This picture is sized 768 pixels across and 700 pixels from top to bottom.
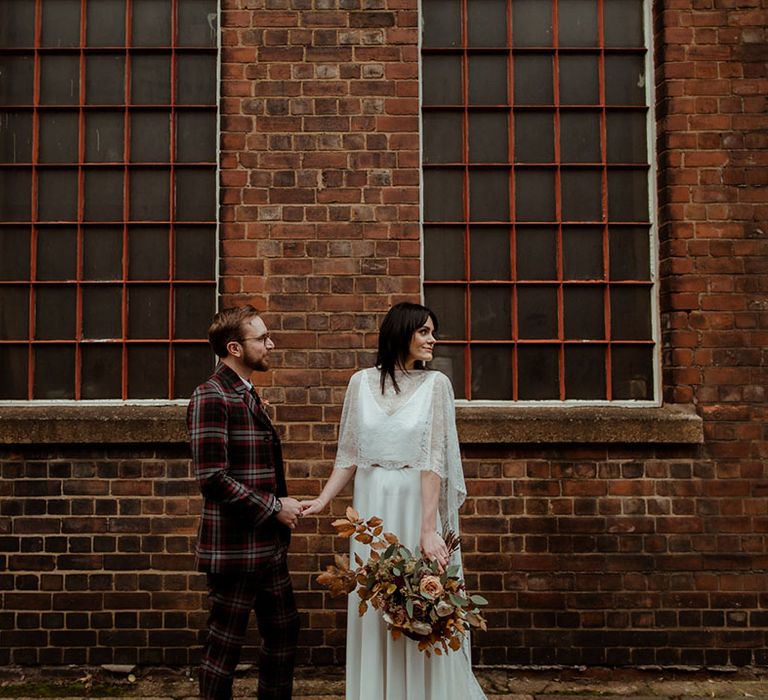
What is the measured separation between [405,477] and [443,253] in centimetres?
203

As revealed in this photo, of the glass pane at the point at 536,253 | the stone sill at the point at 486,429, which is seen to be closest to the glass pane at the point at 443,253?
the glass pane at the point at 536,253

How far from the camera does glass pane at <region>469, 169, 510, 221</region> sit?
5.18m

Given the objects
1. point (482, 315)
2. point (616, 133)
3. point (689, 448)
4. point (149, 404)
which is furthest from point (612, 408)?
point (149, 404)

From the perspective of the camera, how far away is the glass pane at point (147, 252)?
16.9ft

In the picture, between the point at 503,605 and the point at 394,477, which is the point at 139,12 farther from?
the point at 503,605

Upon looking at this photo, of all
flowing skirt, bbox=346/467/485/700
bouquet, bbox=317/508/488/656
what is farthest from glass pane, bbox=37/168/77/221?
bouquet, bbox=317/508/488/656

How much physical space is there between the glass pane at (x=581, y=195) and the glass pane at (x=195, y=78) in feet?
7.83

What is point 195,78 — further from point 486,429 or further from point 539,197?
point 486,429

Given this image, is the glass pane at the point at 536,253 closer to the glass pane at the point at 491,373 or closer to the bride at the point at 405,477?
the glass pane at the point at 491,373

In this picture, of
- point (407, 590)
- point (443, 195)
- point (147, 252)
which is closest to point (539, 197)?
point (443, 195)

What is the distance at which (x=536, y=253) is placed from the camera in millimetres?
5176

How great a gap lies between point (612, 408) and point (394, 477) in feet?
6.64

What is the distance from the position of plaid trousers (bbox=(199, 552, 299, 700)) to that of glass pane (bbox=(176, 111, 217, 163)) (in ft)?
9.14

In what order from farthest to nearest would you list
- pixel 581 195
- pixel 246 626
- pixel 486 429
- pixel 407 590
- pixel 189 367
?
pixel 581 195 < pixel 189 367 < pixel 486 429 < pixel 246 626 < pixel 407 590
